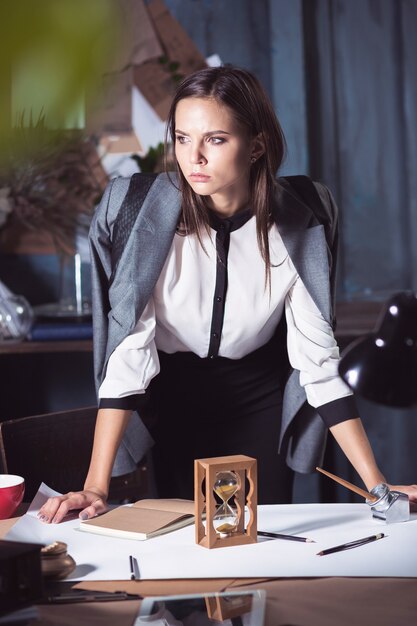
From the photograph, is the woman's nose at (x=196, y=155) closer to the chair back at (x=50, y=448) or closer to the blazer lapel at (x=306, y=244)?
the blazer lapel at (x=306, y=244)

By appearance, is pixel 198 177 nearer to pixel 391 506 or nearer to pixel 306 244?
pixel 306 244

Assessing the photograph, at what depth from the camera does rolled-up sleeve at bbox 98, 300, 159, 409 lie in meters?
1.64

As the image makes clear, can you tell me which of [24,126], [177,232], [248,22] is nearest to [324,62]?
[248,22]

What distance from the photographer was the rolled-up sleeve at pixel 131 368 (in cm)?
164

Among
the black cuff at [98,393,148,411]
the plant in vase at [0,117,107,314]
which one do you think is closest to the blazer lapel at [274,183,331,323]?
the black cuff at [98,393,148,411]

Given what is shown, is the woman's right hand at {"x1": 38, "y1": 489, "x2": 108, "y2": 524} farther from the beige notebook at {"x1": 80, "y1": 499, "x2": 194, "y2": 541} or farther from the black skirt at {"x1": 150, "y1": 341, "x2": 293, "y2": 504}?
the black skirt at {"x1": 150, "y1": 341, "x2": 293, "y2": 504}

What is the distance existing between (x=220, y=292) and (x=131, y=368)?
26 centimetres

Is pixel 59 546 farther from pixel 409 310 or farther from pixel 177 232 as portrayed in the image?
pixel 177 232

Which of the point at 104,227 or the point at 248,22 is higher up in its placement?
the point at 248,22

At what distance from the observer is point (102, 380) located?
1757mm

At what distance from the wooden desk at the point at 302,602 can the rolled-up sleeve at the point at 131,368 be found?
551 mm

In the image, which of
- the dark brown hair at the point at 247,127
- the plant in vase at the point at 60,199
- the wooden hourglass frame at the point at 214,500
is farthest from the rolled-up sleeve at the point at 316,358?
the plant in vase at the point at 60,199

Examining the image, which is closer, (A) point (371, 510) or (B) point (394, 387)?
(B) point (394, 387)

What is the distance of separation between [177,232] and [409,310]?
2.90ft
